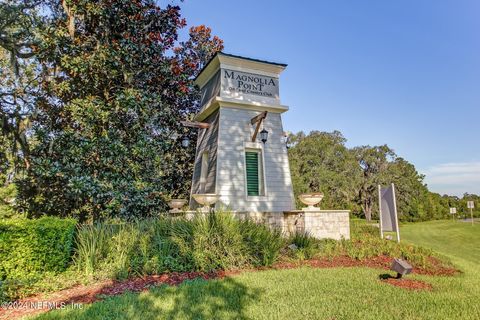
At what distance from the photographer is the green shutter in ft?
29.3

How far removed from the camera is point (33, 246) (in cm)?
451

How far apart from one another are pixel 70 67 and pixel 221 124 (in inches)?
179

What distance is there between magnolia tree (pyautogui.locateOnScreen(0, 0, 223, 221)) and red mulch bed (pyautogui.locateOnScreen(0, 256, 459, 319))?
3556 mm

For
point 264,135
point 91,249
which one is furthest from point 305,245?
point 91,249

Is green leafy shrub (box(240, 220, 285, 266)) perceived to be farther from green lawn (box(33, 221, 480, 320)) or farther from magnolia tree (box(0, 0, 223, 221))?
magnolia tree (box(0, 0, 223, 221))

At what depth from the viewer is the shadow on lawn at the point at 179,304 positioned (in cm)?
310

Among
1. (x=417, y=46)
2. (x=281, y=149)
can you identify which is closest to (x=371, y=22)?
(x=417, y=46)

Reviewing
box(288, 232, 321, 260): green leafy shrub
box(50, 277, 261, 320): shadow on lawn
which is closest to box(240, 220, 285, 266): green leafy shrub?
box(288, 232, 321, 260): green leafy shrub

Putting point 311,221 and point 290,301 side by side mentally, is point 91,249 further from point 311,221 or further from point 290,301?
point 311,221

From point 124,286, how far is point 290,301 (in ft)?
8.34

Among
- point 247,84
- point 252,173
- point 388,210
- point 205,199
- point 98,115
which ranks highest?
point 247,84

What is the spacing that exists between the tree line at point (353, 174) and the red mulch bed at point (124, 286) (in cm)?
2032

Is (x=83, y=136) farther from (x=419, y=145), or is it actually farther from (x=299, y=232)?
(x=419, y=145)

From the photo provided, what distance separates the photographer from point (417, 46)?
1020cm
